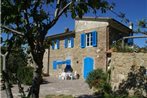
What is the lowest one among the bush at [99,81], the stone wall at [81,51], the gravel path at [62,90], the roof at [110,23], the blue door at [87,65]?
the gravel path at [62,90]

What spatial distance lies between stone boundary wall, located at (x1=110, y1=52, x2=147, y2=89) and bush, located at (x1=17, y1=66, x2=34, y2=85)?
7240 millimetres

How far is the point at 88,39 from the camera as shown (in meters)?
26.5

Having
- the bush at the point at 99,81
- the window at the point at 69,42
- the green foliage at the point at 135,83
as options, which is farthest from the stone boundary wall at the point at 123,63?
the window at the point at 69,42

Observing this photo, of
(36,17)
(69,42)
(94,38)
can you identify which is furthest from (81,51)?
(36,17)

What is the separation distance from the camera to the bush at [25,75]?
2133cm

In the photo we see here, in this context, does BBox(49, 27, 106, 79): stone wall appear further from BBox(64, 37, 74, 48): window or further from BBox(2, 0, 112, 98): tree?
BBox(2, 0, 112, 98): tree

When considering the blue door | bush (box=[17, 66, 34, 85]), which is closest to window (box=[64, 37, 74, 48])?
the blue door

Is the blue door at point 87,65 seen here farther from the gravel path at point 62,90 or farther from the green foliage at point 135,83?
Answer: the green foliage at point 135,83

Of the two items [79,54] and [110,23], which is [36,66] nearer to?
[110,23]

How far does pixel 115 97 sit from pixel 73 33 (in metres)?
14.6

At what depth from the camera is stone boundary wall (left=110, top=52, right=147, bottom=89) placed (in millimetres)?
15312

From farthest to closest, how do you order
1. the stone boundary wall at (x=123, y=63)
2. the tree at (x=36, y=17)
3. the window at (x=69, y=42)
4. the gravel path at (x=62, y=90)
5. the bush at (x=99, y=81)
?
the window at (x=69, y=42)
the gravel path at (x=62, y=90)
the bush at (x=99, y=81)
the stone boundary wall at (x=123, y=63)
the tree at (x=36, y=17)

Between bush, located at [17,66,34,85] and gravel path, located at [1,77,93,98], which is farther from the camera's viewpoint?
bush, located at [17,66,34,85]

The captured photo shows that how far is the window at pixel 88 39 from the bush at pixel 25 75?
632 centimetres
